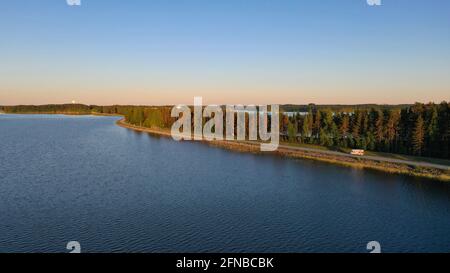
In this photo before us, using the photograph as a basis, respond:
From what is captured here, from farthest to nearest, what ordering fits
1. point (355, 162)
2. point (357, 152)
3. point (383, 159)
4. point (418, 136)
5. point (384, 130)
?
point (384, 130) < point (357, 152) < point (418, 136) < point (383, 159) < point (355, 162)

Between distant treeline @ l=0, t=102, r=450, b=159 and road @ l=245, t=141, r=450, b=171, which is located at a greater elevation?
distant treeline @ l=0, t=102, r=450, b=159

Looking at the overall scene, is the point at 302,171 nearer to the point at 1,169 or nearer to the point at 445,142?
the point at 445,142

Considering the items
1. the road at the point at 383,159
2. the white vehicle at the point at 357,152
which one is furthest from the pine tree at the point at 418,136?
the white vehicle at the point at 357,152

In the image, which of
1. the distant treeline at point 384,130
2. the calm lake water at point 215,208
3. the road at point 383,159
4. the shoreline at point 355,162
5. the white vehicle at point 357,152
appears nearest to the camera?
the calm lake water at point 215,208

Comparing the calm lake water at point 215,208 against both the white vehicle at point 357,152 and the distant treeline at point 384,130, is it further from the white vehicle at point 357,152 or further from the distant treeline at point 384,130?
the distant treeline at point 384,130

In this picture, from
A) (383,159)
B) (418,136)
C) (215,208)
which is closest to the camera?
(215,208)

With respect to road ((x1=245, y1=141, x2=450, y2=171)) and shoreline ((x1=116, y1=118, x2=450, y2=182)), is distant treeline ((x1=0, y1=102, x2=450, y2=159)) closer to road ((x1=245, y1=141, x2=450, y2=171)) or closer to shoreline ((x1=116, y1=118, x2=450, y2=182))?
road ((x1=245, y1=141, x2=450, y2=171))

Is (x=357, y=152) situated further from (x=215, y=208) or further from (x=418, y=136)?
(x=215, y=208)

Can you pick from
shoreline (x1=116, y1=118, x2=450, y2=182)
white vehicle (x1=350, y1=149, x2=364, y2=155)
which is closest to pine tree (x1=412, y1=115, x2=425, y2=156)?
shoreline (x1=116, y1=118, x2=450, y2=182)

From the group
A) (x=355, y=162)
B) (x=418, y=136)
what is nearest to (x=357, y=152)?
(x=355, y=162)
